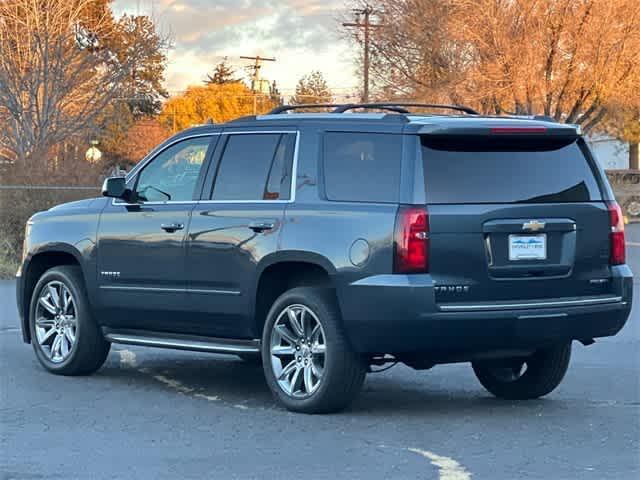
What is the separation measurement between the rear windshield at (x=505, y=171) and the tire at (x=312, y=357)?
3.18 feet

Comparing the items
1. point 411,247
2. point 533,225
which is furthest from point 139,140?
point 411,247

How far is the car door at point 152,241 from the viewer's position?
10.0m

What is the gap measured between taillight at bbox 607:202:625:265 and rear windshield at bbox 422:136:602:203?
0.14 m

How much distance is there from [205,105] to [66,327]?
273 ft

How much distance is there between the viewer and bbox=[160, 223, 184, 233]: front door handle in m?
9.98

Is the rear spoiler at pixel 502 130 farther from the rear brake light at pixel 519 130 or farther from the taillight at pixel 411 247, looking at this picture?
the taillight at pixel 411 247

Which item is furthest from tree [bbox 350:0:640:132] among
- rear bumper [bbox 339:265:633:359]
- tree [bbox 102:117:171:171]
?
rear bumper [bbox 339:265:633:359]

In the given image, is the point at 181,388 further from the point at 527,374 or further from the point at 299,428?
the point at 527,374

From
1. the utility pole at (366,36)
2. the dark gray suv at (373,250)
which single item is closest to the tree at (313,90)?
the utility pole at (366,36)

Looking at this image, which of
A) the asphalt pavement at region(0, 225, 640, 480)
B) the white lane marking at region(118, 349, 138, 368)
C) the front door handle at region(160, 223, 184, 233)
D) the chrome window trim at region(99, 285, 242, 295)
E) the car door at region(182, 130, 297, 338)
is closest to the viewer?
the asphalt pavement at region(0, 225, 640, 480)

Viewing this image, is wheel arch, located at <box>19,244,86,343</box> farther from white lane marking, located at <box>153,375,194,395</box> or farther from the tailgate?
the tailgate

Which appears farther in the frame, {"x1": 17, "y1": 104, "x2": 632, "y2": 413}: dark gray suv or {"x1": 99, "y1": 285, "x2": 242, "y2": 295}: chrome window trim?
{"x1": 99, "y1": 285, "x2": 242, "y2": 295}: chrome window trim

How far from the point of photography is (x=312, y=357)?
9102mm

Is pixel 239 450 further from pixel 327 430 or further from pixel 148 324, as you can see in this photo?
pixel 148 324
